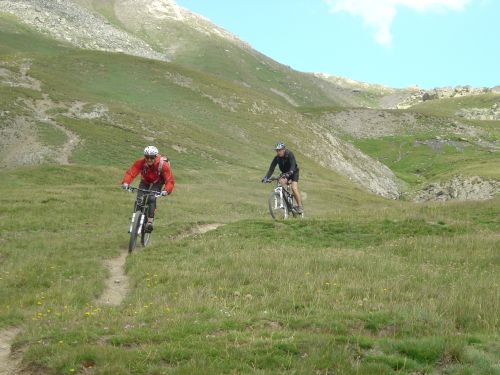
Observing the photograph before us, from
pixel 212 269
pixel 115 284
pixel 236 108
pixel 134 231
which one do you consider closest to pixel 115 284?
pixel 115 284

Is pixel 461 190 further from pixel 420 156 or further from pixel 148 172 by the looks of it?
pixel 148 172

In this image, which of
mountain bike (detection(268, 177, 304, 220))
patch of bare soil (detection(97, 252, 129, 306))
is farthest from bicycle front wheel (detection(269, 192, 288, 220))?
patch of bare soil (detection(97, 252, 129, 306))

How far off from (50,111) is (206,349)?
5160 centimetres

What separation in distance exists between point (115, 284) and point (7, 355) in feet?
18.0

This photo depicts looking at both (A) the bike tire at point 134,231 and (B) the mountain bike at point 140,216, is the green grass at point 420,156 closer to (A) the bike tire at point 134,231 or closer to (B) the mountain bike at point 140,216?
(B) the mountain bike at point 140,216

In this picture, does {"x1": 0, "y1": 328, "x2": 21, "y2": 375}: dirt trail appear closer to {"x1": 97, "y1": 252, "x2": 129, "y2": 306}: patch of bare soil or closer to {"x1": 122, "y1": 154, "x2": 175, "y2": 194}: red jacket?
{"x1": 97, "y1": 252, "x2": 129, "y2": 306}: patch of bare soil

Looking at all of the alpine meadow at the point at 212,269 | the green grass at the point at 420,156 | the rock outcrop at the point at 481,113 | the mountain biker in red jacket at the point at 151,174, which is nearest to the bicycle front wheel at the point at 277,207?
the alpine meadow at the point at 212,269

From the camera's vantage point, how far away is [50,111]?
55156 millimetres

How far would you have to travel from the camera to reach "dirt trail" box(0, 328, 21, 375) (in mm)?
8369

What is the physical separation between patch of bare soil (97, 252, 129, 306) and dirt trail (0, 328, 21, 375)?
2370 millimetres

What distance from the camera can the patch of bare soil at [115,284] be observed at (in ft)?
42.2

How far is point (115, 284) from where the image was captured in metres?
14.5

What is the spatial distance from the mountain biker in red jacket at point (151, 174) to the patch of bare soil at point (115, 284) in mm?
1986

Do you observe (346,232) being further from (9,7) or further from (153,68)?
(9,7)
